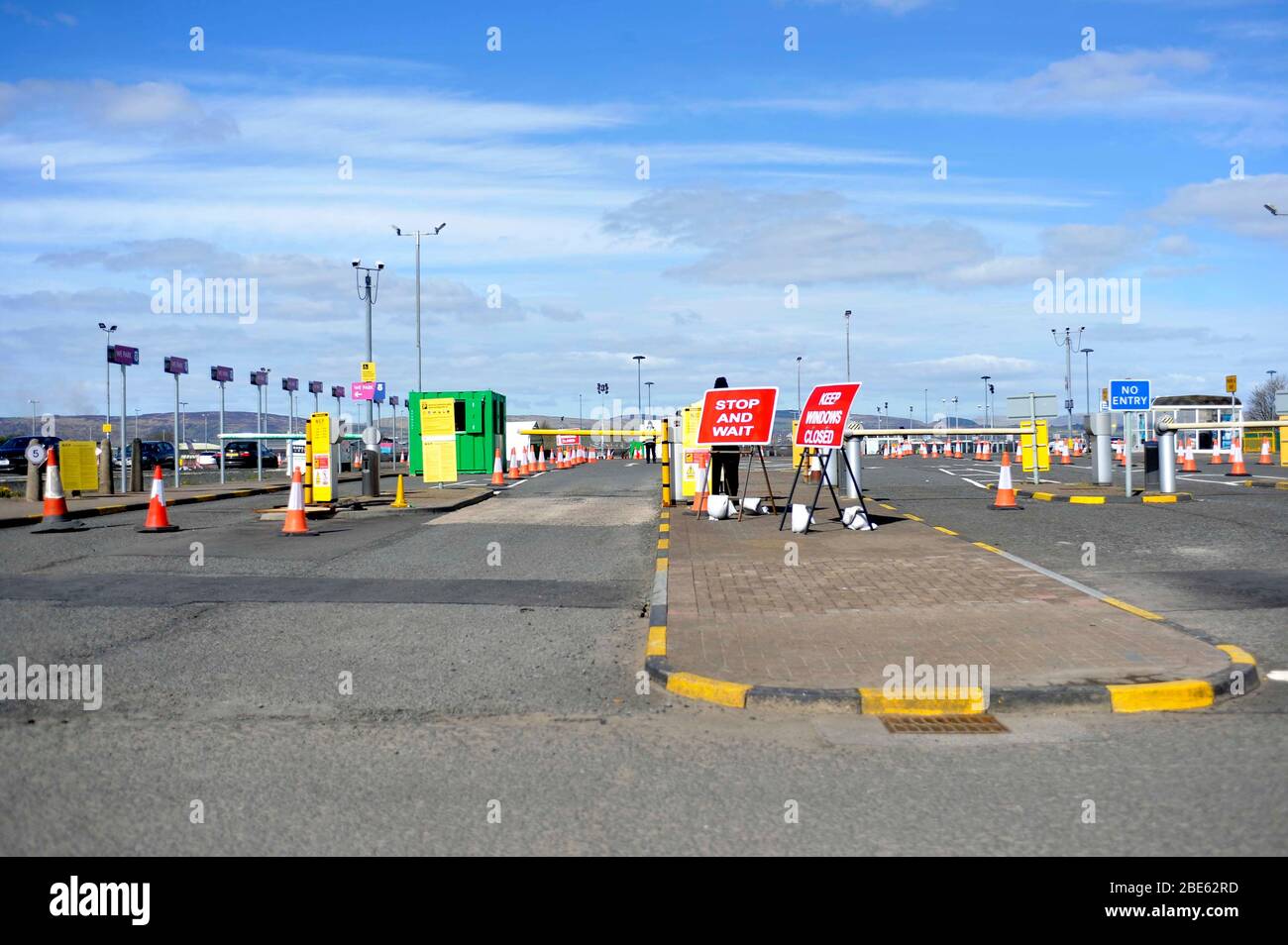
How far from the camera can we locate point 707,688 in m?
6.80

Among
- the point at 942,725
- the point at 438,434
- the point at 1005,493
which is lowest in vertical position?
the point at 942,725

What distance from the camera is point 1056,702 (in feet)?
21.4

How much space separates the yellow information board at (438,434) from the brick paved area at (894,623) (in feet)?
48.6

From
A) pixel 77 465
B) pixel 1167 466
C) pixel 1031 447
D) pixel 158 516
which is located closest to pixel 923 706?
pixel 158 516

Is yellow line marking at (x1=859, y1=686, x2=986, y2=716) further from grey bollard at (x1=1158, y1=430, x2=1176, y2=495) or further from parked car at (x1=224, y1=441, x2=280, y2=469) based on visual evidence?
parked car at (x1=224, y1=441, x2=280, y2=469)

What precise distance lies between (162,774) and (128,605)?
5.25 m

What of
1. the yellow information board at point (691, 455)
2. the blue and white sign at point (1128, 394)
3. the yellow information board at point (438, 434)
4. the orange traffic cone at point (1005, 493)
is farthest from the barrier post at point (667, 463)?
the blue and white sign at point (1128, 394)

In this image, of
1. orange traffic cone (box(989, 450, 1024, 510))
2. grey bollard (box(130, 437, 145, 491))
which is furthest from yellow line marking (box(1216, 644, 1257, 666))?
grey bollard (box(130, 437, 145, 491))

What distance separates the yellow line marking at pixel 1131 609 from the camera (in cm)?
896

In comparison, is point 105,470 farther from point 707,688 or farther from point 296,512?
point 707,688

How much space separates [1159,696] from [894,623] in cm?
249

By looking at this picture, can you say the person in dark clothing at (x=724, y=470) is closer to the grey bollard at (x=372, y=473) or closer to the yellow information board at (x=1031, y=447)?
the grey bollard at (x=372, y=473)

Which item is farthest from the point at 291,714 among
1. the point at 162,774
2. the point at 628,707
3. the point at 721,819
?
the point at 721,819

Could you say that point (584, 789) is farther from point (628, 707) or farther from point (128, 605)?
point (128, 605)
